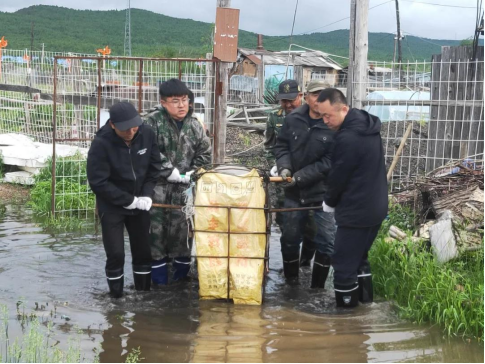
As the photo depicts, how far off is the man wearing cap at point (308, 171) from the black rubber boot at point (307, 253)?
611 mm

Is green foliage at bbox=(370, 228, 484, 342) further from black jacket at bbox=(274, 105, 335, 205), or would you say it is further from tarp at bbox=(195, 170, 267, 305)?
tarp at bbox=(195, 170, 267, 305)

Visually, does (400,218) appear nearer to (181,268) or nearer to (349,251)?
(349,251)

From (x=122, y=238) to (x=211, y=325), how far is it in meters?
1.27

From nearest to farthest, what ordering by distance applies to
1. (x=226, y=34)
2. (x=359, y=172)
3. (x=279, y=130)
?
1. (x=359, y=172)
2. (x=279, y=130)
3. (x=226, y=34)

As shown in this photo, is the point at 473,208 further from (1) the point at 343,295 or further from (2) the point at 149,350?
(2) the point at 149,350

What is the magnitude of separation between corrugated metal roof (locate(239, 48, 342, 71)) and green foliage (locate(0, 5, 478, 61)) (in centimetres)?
2190

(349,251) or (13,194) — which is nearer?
(349,251)

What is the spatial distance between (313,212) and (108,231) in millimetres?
2139

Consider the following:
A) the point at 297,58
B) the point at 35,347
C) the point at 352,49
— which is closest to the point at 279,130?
the point at 352,49

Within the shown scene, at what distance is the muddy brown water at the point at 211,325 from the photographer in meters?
5.22

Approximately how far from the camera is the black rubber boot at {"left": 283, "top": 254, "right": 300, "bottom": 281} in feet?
24.2

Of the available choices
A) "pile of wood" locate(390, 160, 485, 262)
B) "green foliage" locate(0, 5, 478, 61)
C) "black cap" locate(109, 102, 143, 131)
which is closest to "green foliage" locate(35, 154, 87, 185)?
"black cap" locate(109, 102, 143, 131)

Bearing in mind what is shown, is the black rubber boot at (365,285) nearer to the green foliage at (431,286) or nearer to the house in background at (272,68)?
the green foliage at (431,286)

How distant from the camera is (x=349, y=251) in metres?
6.02
